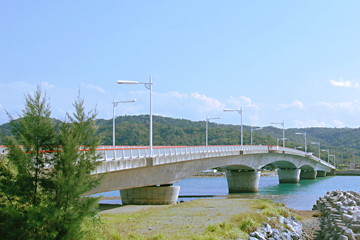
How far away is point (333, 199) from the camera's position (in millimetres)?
33281

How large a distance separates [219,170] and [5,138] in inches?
5341

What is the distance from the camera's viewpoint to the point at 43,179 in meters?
11.6

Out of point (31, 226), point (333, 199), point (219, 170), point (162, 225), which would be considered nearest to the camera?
point (31, 226)

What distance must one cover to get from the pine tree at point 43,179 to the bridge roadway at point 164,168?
71.9 inches

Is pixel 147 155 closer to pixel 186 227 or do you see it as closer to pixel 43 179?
pixel 186 227

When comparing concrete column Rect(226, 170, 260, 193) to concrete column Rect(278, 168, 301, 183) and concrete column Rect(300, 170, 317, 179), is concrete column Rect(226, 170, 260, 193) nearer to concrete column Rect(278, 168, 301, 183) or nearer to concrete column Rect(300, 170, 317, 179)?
concrete column Rect(278, 168, 301, 183)

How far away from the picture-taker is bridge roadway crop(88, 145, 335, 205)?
25375 mm

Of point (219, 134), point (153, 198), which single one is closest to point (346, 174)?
point (219, 134)

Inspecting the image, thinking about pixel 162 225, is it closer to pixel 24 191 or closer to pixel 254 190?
pixel 24 191

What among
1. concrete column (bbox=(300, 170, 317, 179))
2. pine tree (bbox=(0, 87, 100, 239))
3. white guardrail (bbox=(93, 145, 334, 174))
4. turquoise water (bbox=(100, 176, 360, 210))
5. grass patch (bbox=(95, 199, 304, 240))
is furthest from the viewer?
concrete column (bbox=(300, 170, 317, 179))

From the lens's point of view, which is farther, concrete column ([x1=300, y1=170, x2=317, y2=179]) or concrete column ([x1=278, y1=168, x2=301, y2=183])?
concrete column ([x1=300, y1=170, x2=317, y2=179])

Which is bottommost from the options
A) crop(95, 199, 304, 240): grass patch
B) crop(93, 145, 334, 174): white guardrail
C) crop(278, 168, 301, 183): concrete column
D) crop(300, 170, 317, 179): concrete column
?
crop(300, 170, 317, 179): concrete column

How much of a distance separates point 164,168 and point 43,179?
22.7m

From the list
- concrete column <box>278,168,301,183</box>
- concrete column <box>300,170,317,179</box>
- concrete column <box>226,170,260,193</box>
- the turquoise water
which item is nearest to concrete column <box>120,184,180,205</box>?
the turquoise water
